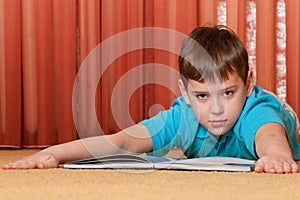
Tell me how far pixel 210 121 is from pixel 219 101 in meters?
0.06

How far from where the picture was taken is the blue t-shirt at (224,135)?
1.27 m

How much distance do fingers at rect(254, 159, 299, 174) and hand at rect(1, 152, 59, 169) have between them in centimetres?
40

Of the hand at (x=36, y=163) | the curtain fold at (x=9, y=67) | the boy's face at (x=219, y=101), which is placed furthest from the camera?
the curtain fold at (x=9, y=67)

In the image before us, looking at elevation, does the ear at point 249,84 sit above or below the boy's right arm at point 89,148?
above

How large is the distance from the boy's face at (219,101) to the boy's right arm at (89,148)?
167mm

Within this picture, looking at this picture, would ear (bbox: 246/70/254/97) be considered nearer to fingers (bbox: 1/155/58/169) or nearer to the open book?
the open book

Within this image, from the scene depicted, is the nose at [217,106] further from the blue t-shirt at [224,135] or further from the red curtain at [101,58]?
the red curtain at [101,58]

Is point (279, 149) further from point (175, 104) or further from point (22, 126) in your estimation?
point (22, 126)

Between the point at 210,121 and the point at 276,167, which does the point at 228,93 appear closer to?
the point at 210,121

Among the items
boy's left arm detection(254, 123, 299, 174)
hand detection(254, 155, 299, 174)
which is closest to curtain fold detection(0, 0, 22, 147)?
boy's left arm detection(254, 123, 299, 174)

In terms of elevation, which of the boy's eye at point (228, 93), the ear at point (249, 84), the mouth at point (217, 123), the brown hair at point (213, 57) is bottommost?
the mouth at point (217, 123)

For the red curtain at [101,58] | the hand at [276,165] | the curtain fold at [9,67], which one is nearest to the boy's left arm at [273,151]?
the hand at [276,165]

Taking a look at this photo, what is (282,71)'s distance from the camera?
232cm

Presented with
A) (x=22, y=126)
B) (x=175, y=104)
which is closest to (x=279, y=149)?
(x=175, y=104)
